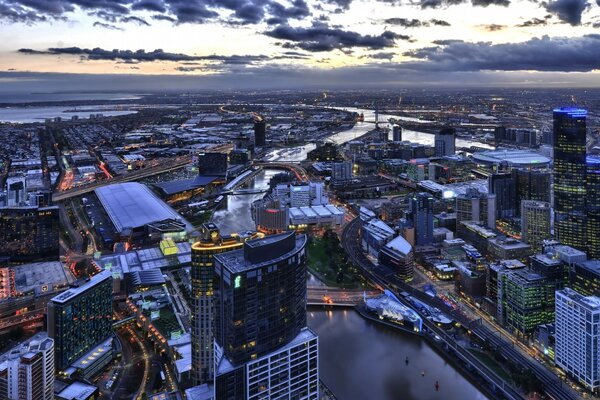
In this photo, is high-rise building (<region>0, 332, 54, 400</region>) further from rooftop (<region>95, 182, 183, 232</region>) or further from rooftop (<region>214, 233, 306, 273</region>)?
rooftop (<region>95, 182, 183, 232</region>)

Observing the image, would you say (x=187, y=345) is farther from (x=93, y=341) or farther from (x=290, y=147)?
(x=290, y=147)

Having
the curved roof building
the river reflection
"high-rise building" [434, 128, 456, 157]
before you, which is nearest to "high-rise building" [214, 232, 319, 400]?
the river reflection

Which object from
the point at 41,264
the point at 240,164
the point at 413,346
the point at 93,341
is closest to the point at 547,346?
the point at 413,346

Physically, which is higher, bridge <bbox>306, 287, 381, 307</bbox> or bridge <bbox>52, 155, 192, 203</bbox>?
bridge <bbox>52, 155, 192, 203</bbox>

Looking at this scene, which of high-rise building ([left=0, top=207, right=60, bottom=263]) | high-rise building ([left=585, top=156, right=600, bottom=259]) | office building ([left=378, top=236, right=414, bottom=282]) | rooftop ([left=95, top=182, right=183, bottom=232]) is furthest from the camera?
rooftop ([left=95, top=182, right=183, bottom=232])

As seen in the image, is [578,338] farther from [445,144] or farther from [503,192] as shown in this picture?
[445,144]

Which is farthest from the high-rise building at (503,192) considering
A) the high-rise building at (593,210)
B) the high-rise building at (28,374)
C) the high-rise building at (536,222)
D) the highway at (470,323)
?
the high-rise building at (28,374)

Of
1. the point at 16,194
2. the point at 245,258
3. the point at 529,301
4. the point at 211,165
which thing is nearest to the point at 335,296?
the point at 529,301
